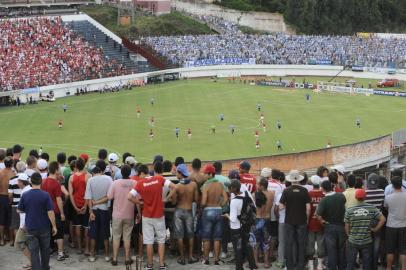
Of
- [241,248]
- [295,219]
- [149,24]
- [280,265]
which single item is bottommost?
[280,265]

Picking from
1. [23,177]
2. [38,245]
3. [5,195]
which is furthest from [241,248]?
[5,195]

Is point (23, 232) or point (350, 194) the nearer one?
point (350, 194)

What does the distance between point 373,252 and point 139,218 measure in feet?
16.1

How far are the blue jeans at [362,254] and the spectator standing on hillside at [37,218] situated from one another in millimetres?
5826

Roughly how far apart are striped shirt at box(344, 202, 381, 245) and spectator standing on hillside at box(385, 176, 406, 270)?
0.44 meters

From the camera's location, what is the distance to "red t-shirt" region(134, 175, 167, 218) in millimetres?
14453

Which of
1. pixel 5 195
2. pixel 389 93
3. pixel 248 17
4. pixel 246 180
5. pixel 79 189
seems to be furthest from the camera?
pixel 248 17

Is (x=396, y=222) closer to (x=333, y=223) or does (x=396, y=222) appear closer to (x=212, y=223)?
(x=333, y=223)

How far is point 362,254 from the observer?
1396 centimetres

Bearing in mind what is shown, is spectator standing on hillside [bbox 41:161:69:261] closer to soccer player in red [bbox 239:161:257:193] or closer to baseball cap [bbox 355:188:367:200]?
soccer player in red [bbox 239:161:257:193]

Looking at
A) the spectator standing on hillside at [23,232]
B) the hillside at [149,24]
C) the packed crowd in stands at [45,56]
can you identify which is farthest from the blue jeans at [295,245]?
the hillside at [149,24]

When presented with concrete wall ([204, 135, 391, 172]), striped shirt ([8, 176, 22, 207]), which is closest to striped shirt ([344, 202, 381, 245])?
striped shirt ([8, 176, 22, 207])

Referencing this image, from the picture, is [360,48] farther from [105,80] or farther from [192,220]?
[192,220]

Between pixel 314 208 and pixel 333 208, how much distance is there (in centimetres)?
65
